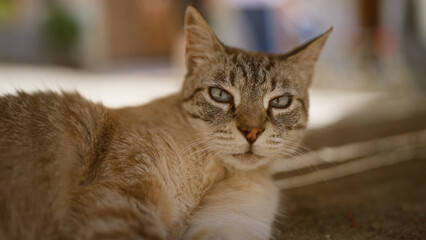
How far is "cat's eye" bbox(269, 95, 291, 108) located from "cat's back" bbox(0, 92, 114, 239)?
114cm

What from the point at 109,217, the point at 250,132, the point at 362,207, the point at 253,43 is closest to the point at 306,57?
the point at 250,132

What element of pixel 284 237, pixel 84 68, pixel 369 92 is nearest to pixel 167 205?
pixel 284 237

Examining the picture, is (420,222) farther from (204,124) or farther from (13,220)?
(13,220)

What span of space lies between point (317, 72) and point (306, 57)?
8.49 m

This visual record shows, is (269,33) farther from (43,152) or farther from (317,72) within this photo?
(43,152)

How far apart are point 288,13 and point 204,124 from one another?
881 cm

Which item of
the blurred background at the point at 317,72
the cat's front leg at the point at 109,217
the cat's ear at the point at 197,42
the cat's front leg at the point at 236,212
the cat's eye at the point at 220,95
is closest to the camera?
the cat's front leg at the point at 109,217

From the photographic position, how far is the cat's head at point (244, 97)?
8.38 feet

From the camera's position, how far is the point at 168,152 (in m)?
2.51

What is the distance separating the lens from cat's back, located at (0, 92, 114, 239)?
6.39 feet

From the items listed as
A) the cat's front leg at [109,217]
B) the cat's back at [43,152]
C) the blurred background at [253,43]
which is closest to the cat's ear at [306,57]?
the cat's back at [43,152]

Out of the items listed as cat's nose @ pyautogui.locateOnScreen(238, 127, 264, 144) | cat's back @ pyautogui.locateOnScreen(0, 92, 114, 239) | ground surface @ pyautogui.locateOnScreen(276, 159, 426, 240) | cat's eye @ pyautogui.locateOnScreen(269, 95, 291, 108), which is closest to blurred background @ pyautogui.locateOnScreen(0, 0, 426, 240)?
ground surface @ pyautogui.locateOnScreen(276, 159, 426, 240)

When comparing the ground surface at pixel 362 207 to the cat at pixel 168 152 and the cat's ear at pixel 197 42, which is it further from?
the cat's ear at pixel 197 42

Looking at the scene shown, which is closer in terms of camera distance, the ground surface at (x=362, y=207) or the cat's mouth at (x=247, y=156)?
the cat's mouth at (x=247, y=156)
